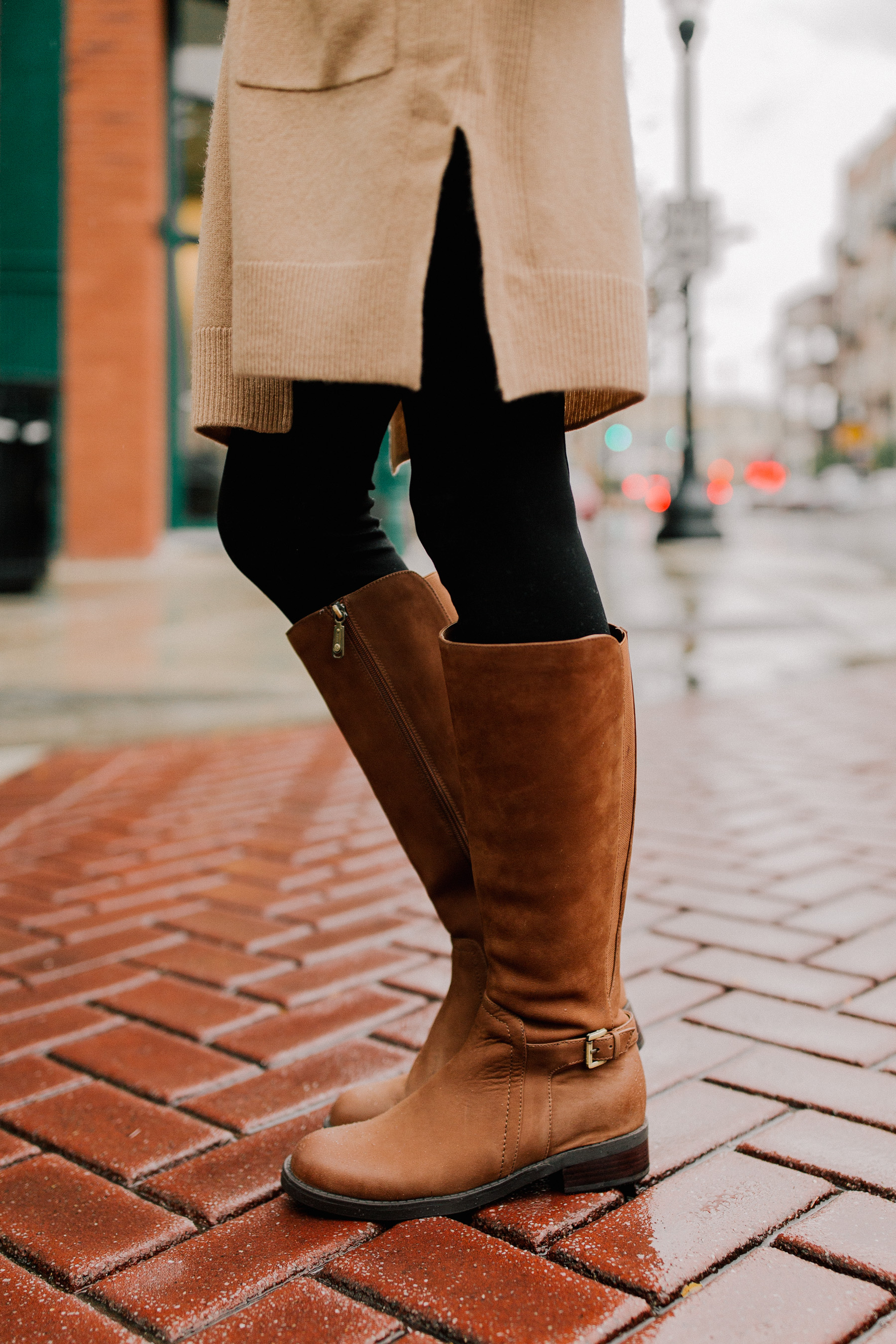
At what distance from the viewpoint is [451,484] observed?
45.3 inches

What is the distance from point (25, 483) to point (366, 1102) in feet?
22.3

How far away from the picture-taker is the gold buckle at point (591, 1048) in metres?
1.21

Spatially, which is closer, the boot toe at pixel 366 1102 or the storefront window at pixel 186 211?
the boot toe at pixel 366 1102

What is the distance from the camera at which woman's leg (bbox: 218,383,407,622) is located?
1215 mm

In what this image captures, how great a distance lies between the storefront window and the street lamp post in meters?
4.64

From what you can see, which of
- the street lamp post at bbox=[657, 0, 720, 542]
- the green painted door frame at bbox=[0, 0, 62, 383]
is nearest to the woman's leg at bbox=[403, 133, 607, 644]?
the green painted door frame at bbox=[0, 0, 62, 383]

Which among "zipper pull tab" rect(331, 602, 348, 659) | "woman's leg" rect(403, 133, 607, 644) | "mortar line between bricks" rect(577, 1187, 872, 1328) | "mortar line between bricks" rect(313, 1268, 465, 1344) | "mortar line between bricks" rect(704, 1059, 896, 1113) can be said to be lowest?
"mortar line between bricks" rect(313, 1268, 465, 1344)

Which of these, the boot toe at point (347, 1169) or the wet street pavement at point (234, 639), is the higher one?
the wet street pavement at point (234, 639)

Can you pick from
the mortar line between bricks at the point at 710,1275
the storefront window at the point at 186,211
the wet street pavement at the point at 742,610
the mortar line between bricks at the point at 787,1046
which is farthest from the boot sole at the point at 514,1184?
the storefront window at the point at 186,211

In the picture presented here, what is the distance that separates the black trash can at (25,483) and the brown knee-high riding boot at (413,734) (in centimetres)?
645

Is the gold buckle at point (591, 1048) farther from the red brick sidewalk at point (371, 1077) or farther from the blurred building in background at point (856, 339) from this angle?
the blurred building in background at point (856, 339)

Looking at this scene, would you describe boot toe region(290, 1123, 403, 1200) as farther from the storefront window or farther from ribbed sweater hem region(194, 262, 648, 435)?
the storefront window

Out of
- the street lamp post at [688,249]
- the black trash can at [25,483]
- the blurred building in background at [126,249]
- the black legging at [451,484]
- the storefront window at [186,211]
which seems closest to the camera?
the black legging at [451,484]

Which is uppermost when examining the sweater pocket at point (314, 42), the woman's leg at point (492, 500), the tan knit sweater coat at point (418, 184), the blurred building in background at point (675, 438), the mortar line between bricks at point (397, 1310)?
the blurred building in background at point (675, 438)
